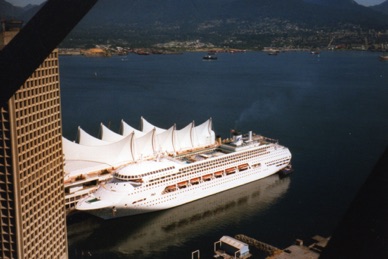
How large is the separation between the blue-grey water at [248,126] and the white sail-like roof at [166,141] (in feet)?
6.06

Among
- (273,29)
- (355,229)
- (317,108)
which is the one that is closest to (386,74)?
(317,108)

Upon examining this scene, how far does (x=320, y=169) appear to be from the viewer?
1065cm

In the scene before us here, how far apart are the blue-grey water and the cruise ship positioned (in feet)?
0.81

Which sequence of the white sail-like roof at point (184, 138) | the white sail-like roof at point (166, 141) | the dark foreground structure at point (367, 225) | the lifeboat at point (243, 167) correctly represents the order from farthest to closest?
the white sail-like roof at point (184, 138)
the white sail-like roof at point (166, 141)
the lifeboat at point (243, 167)
the dark foreground structure at point (367, 225)

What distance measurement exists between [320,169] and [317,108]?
24.6 ft

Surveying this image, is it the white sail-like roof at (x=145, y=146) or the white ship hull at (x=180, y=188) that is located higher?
the white sail-like roof at (x=145, y=146)

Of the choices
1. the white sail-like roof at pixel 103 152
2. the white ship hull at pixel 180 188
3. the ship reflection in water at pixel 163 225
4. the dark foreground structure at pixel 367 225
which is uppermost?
the dark foreground structure at pixel 367 225

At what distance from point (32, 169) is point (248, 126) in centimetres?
1046

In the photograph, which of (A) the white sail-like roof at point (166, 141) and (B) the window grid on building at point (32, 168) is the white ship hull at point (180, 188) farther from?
(B) the window grid on building at point (32, 168)

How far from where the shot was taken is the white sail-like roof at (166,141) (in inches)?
414

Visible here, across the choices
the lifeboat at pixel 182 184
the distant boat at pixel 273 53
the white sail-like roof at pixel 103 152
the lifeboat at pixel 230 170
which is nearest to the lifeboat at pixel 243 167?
the lifeboat at pixel 230 170

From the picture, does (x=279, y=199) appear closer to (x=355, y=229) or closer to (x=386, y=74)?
(x=355, y=229)

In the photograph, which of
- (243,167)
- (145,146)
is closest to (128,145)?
(145,146)

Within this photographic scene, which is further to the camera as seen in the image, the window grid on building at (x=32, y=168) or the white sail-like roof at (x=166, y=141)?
the white sail-like roof at (x=166, y=141)
